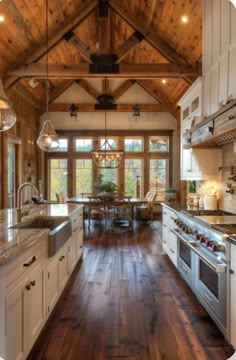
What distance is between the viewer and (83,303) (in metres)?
3.01

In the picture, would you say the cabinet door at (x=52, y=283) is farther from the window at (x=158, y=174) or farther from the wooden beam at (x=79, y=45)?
the window at (x=158, y=174)

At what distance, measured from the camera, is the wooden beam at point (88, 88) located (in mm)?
9505

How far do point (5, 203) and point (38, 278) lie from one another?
16.7 ft

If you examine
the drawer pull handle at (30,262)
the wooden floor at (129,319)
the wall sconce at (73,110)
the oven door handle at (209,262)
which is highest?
the wall sconce at (73,110)

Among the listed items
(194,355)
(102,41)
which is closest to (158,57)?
(102,41)

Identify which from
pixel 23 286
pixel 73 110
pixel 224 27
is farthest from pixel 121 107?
pixel 23 286

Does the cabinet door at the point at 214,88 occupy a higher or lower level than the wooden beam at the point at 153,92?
lower

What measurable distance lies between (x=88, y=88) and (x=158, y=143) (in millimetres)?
3104

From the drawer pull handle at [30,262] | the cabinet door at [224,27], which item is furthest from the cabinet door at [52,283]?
the cabinet door at [224,27]

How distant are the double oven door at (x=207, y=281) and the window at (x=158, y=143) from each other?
6798 millimetres

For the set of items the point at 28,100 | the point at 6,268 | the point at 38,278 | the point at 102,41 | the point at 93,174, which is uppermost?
the point at 102,41

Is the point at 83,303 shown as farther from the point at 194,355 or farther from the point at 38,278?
the point at 194,355

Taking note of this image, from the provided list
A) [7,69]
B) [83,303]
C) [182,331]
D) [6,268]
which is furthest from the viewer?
[7,69]

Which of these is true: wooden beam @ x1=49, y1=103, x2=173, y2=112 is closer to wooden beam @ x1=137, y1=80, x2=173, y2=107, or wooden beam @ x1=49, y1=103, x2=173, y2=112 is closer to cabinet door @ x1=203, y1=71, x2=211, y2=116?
wooden beam @ x1=137, y1=80, x2=173, y2=107
